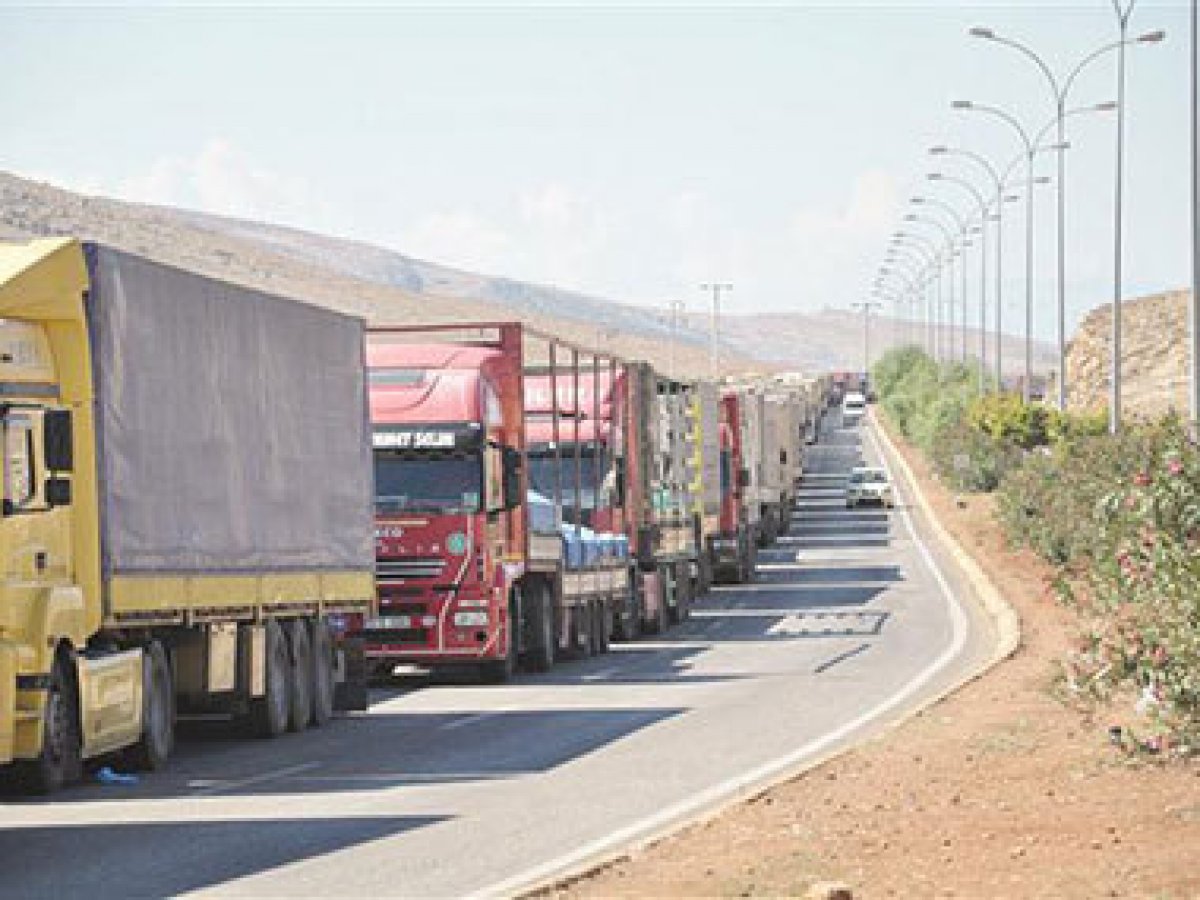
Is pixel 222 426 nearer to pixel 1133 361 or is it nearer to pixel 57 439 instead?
pixel 57 439

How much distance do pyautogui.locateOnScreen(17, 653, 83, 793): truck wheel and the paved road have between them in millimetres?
240

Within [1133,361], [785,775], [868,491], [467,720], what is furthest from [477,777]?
[1133,361]

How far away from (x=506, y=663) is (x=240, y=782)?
12.5 meters

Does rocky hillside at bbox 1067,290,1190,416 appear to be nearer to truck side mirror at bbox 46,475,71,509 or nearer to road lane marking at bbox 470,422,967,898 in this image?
road lane marking at bbox 470,422,967,898

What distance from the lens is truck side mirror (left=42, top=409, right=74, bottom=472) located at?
1922cm

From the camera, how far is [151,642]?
22.3 meters

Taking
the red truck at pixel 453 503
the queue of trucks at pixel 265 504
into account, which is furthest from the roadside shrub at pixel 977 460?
the red truck at pixel 453 503

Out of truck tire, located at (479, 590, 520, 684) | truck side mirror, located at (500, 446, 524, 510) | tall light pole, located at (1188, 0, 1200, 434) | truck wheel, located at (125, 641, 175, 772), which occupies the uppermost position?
tall light pole, located at (1188, 0, 1200, 434)

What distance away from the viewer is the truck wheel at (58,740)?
1939 centimetres

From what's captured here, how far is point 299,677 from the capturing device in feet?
86.7

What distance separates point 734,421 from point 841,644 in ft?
74.1

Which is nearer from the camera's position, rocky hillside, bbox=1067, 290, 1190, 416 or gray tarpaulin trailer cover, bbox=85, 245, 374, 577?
gray tarpaulin trailer cover, bbox=85, 245, 374, 577

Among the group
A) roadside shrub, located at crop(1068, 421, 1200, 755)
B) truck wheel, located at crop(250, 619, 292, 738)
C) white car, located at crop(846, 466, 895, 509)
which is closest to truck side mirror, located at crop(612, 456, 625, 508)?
truck wheel, located at crop(250, 619, 292, 738)

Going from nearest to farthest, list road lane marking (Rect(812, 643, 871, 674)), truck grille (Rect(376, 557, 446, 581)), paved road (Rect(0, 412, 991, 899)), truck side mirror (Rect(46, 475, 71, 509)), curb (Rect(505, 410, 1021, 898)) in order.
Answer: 1. curb (Rect(505, 410, 1021, 898))
2. paved road (Rect(0, 412, 991, 899))
3. truck side mirror (Rect(46, 475, 71, 509))
4. truck grille (Rect(376, 557, 446, 581))
5. road lane marking (Rect(812, 643, 871, 674))
